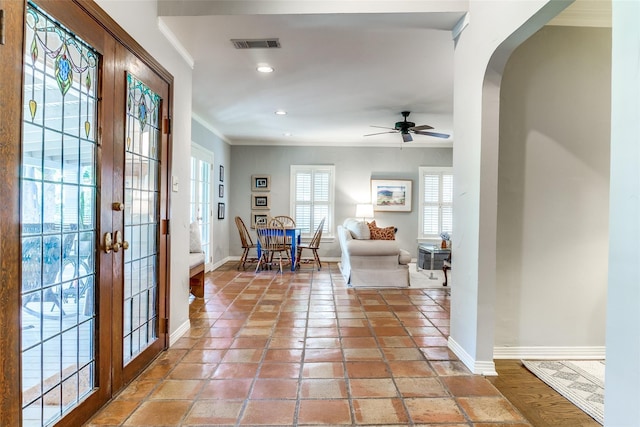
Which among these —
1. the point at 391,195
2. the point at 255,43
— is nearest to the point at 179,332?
the point at 255,43

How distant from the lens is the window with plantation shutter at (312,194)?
7480 millimetres

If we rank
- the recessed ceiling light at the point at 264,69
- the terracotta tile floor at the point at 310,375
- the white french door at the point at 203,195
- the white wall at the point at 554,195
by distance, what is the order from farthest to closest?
the white french door at the point at 203,195 < the recessed ceiling light at the point at 264,69 < the white wall at the point at 554,195 < the terracotta tile floor at the point at 310,375

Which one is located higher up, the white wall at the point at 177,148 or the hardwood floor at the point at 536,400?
the white wall at the point at 177,148

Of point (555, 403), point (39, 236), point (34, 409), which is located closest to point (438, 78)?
point (555, 403)

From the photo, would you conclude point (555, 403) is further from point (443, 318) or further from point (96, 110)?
point (96, 110)

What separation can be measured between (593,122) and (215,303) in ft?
13.1

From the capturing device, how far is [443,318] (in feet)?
11.7

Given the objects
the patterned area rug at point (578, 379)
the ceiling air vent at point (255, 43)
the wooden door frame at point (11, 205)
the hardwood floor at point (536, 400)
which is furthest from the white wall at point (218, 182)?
the patterned area rug at point (578, 379)

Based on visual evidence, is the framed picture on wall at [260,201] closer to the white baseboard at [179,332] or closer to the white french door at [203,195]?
the white french door at [203,195]

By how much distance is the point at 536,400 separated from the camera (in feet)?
6.78

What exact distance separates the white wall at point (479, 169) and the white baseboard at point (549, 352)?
384mm

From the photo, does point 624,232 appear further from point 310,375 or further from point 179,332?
point 179,332

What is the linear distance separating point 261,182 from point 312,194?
3.70 feet

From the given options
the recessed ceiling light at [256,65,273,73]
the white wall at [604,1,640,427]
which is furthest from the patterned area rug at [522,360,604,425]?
the recessed ceiling light at [256,65,273,73]
